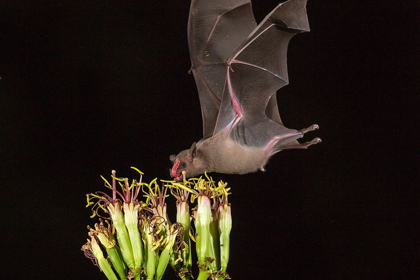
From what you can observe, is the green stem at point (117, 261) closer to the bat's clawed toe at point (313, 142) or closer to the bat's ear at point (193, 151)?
the bat's ear at point (193, 151)

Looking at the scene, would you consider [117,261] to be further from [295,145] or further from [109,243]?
[295,145]

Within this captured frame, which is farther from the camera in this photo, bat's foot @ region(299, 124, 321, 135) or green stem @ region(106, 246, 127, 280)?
bat's foot @ region(299, 124, 321, 135)

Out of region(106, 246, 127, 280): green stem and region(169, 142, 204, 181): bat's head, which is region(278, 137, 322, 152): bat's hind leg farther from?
region(106, 246, 127, 280): green stem

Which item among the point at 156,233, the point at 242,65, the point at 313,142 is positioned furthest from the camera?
the point at 313,142

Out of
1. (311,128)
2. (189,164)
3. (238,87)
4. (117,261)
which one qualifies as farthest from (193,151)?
(117,261)

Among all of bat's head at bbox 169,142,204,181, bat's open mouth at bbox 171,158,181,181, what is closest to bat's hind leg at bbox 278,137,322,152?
bat's head at bbox 169,142,204,181

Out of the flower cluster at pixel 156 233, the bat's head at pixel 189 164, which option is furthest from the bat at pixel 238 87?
the flower cluster at pixel 156 233
